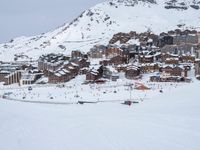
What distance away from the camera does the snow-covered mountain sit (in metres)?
90.4

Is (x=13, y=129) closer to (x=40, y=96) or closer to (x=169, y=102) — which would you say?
(x=169, y=102)

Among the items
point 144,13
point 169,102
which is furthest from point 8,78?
point 144,13

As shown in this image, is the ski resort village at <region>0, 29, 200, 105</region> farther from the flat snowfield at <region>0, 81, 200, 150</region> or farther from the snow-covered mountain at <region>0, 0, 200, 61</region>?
the snow-covered mountain at <region>0, 0, 200, 61</region>

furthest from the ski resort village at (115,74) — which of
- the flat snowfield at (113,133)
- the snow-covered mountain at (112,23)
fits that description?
the snow-covered mountain at (112,23)

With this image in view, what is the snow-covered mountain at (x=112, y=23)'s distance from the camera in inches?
3558

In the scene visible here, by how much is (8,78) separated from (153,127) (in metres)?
41.4

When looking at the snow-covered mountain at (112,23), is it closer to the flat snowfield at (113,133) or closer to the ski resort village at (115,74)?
the ski resort village at (115,74)

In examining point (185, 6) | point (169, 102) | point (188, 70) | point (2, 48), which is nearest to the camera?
point (169, 102)

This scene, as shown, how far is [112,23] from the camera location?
101500mm

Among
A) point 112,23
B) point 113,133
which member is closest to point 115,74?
point 113,133

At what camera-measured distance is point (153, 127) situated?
13125 millimetres

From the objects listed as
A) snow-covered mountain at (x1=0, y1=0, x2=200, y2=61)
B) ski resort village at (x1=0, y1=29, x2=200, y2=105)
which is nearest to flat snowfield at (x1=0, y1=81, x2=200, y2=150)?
ski resort village at (x1=0, y1=29, x2=200, y2=105)

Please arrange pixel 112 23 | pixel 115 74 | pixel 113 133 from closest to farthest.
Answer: pixel 113 133 → pixel 115 74 → pixel 112 23

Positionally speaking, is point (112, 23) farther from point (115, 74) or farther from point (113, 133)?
point (113, 133)
